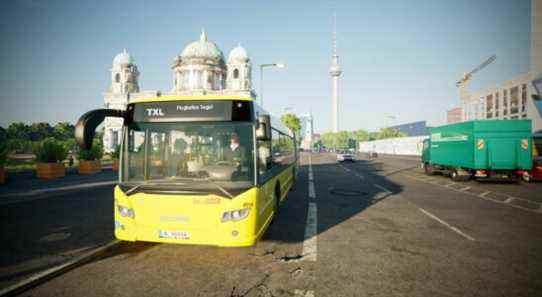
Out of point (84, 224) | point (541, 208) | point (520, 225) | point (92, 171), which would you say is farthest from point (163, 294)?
point (92, 171)

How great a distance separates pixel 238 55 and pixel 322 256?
6932 cm

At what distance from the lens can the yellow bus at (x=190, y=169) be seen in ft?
13.4

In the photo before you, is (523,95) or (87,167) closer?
(87,167)

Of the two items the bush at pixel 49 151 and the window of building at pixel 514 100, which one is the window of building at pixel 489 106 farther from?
the bush at pixel 49 151

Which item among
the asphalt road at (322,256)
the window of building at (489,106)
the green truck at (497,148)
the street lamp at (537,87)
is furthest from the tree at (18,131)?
the window of building at (489,106)

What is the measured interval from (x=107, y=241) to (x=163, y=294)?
2.67 metres

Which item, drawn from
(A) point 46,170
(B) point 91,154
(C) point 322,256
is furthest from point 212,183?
(B) point 91,154

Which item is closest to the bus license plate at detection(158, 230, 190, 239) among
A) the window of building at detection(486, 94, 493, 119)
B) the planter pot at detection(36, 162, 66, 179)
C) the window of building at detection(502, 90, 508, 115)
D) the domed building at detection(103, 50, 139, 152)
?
the planter pot at detection(36, 162, 66, 179)

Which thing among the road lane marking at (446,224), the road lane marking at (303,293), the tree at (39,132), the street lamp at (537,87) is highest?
the street lamp at (537,87)

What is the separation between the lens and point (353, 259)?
4547mm

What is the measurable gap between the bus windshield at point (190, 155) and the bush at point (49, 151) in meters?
15.9

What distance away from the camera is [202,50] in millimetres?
66188

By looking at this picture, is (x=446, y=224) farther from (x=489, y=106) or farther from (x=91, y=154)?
(x=489, y=106)

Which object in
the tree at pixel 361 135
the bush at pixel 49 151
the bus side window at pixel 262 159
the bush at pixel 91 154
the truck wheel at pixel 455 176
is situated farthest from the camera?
the tree at pixel 361 135
